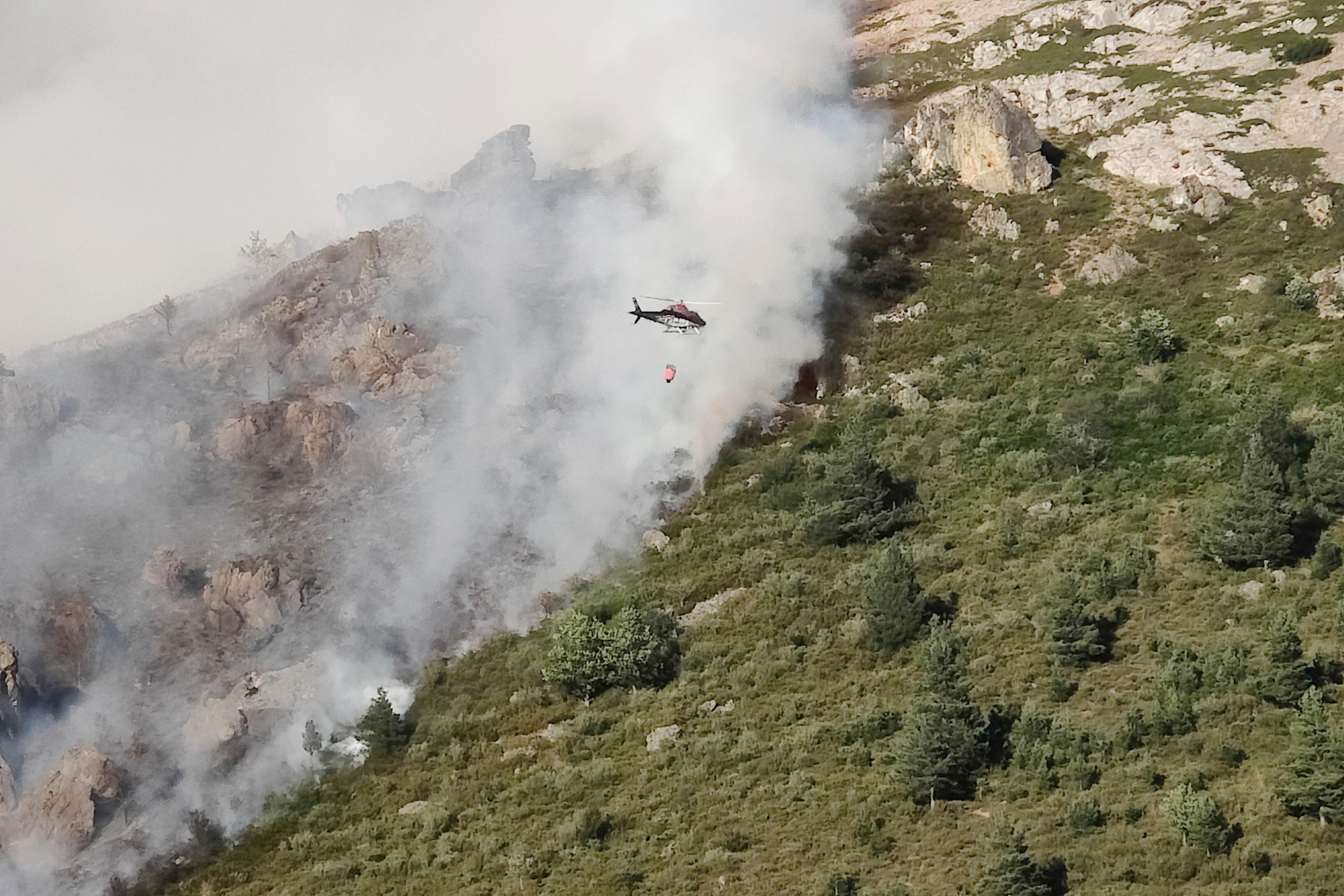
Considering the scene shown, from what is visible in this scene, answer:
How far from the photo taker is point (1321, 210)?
7269 cm

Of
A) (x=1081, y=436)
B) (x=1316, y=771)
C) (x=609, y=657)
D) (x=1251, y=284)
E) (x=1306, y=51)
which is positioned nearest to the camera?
(x=1316, y=771)

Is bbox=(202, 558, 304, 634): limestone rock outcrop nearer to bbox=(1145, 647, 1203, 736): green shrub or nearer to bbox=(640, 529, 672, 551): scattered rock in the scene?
bbox=(640, 529, 672, 551): scattered rock

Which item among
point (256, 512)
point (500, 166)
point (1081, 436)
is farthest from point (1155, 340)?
point (500, 166)

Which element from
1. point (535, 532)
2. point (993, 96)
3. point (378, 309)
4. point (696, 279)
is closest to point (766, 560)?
point (535, 532)

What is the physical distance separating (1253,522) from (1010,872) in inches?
825

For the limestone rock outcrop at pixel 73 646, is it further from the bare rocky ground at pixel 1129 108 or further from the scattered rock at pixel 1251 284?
the scattered rock at pixel 1251 284

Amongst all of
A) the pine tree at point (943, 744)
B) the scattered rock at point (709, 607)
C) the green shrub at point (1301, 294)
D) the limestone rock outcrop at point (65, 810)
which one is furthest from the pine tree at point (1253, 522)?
the limestone rock outcrop at point (65, 810)

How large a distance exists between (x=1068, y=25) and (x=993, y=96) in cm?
2183

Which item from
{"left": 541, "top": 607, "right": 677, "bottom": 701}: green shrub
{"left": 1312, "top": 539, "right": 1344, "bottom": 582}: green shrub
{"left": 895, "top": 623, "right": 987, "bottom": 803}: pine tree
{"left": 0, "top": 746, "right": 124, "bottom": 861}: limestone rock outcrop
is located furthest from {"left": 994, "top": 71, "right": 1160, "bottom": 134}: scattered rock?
{"left": 0, "top": 746, "right": 124, "bottom": 861}: limestone rock outcrop

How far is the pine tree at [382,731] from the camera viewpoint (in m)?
49.8

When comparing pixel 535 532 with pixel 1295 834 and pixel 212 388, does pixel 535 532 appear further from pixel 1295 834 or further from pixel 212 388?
pixel 1295 834

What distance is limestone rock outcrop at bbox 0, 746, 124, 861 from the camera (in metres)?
46.3

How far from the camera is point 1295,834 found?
3434cm

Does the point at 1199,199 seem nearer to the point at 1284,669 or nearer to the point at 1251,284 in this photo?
the point at 1251,284
